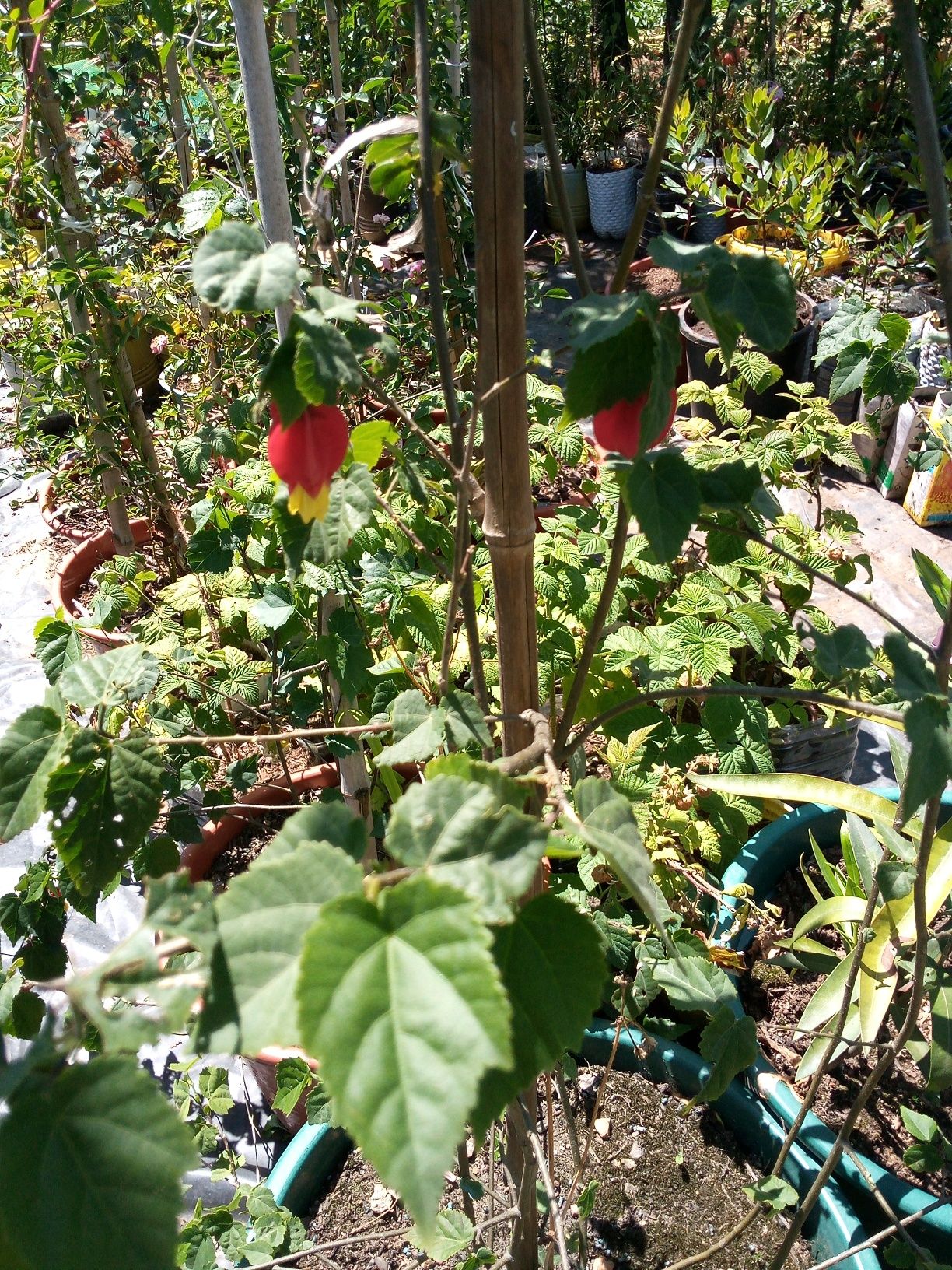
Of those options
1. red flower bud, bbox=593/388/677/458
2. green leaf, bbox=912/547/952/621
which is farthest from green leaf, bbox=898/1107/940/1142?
red flower bud, bbox=593/388/677/458

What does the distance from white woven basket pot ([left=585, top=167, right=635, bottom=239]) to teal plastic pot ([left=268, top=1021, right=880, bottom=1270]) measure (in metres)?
4.28

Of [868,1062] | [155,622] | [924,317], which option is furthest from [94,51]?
[924,317]

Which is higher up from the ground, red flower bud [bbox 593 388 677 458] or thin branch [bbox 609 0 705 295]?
thin branch [bbox 609 0 705 295]

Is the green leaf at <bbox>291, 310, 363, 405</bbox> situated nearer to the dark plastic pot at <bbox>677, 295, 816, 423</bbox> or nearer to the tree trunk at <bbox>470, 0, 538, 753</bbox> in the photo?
the tree trunk at <bbox>470, 0, 538, 753</bbox>

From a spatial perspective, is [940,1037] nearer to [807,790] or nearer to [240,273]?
[807,790]

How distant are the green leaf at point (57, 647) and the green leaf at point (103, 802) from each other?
0.30m

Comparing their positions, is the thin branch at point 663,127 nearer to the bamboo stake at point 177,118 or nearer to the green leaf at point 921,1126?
the green leaf at point 921,1126

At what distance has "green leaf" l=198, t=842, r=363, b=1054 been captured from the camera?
1.20 ft

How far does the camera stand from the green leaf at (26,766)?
1.97 feet

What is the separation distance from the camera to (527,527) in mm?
651

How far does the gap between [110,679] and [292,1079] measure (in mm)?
590

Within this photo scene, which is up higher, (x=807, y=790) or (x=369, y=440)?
(x=369, y=440)

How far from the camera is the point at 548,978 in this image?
449 mm

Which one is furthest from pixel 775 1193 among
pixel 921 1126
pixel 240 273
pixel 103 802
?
pixel 240 273
